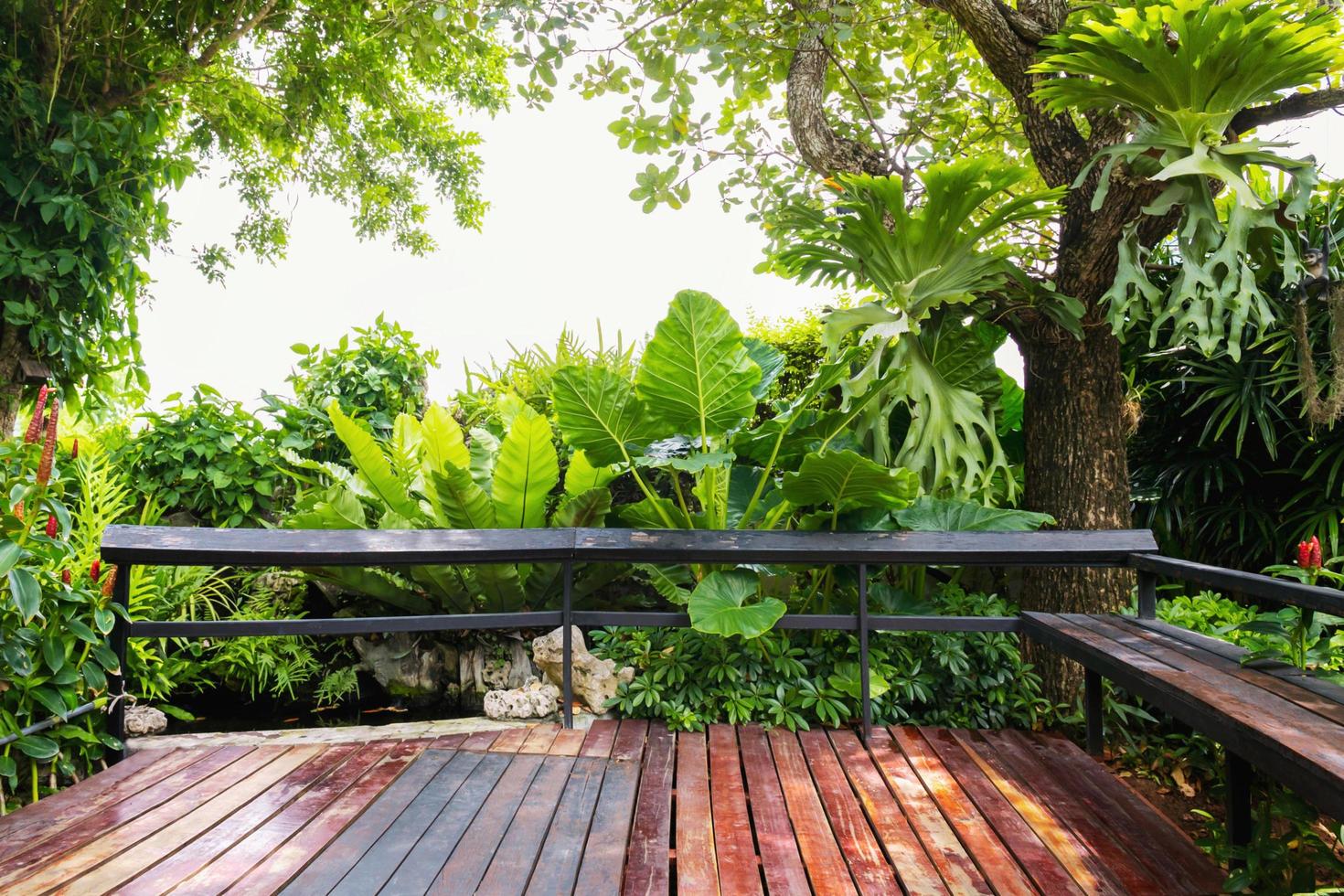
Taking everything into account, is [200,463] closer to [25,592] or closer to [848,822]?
[25,592]

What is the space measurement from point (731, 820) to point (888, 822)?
0.37 metres

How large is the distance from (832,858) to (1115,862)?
0.61 metres

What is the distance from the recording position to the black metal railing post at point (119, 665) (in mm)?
2273

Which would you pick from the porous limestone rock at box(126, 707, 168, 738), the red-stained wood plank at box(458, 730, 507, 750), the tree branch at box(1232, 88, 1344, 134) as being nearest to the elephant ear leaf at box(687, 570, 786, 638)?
the red-stained wood plank at box(458, 730, 507, 750)

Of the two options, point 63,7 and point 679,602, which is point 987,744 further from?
point 63,7

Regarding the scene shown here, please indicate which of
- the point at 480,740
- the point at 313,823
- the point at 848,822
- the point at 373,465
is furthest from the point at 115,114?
the point at 848,822

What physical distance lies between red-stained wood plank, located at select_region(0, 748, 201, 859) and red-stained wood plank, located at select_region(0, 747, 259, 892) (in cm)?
3

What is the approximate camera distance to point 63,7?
3598mm

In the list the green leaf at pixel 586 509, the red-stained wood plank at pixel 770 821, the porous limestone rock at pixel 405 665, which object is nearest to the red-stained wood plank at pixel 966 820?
the red-stained wood plank at pixel 770 821

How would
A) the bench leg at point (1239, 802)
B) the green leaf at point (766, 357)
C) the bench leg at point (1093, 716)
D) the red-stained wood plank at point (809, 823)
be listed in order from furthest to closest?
1. the green leaf at point (766, 357)
2. the bench leg at point (1093, 716)
3. the bench leg at point (1239, 802)
4. the red-stained wood plank at point (809, 823)

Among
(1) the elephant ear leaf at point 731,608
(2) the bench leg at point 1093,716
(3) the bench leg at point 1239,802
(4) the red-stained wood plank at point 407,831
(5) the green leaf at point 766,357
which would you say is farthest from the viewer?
(5) the green leaf at point 766,357

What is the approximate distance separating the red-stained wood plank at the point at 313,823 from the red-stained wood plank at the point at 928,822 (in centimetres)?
123

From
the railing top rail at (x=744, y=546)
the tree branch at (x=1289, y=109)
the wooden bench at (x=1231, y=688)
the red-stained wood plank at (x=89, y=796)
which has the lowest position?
the red-stained wood plank at (x=89, y=796)

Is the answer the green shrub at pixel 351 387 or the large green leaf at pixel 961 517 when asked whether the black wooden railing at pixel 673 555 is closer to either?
the large green leaf at pixel 961 517
